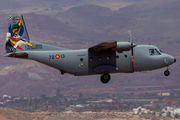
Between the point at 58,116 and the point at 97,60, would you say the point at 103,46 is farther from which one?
the point at 58,116

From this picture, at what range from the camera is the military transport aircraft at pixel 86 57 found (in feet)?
141

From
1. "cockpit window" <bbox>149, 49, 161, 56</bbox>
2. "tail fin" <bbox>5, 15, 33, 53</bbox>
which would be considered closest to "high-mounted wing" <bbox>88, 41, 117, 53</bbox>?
"cockpit window" <bbox>149, 49, 161, 56</bbox>

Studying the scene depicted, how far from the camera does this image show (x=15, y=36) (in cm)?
4447

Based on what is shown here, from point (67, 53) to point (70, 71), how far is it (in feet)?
7.28

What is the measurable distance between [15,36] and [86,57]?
919cm

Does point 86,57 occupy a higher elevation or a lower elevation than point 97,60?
higher

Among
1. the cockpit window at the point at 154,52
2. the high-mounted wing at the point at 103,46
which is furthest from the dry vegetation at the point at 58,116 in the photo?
the cockpit window at the point at 154,52

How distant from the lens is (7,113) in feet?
456

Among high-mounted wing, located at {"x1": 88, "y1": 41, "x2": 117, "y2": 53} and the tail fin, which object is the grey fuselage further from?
the tail fin

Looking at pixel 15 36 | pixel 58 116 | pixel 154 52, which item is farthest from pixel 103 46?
pixel 58 116

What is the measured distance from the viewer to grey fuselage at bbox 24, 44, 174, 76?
43.1 metres

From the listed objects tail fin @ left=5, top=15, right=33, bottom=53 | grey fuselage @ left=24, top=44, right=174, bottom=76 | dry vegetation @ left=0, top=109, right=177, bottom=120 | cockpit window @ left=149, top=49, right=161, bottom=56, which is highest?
tail fin @ left=5, top=15, right=33, bottom=53

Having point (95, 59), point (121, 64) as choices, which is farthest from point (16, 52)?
point (121, 64)

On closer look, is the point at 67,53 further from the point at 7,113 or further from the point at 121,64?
the point at 7,113
